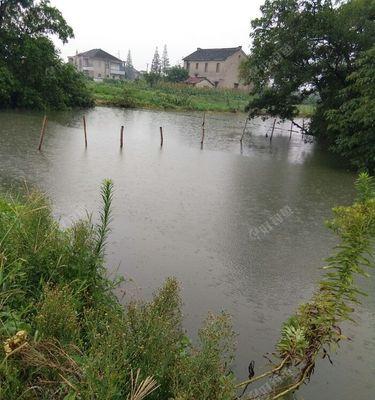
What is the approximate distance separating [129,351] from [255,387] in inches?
54.6

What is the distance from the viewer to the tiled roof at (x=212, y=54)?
43.0 meters

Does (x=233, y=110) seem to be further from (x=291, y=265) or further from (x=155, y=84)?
(x=291, y=265)

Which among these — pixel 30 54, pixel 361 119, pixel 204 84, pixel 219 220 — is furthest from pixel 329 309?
pixel 204 84

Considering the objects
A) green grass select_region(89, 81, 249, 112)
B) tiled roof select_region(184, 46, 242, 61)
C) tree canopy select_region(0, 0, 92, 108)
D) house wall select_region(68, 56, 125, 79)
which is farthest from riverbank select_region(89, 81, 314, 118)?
house wall select_region(68, 56, 125, 79)

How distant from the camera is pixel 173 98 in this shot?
105 ft

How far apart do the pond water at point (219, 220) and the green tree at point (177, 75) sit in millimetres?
32082

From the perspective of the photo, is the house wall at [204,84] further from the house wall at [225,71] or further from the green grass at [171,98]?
the green grass at [171,98]

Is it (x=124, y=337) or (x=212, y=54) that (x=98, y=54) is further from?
(x=124, y=337)

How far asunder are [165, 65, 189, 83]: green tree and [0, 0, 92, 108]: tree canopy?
2431 centimetres

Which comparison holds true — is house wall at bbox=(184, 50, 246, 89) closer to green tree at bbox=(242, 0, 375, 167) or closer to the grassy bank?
green tree at bbox=(242, 0, 375, 167)

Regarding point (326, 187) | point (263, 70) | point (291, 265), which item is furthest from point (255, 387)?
point (263, 70)

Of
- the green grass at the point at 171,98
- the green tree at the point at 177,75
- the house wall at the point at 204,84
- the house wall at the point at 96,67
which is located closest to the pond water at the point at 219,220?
the green grass at the point at 171,98

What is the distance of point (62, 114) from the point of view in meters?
19.9

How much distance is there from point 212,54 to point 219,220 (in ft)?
136
